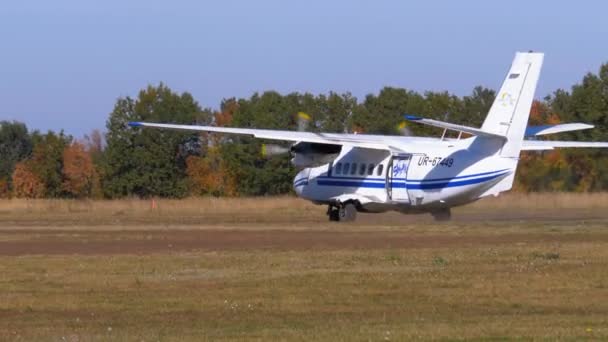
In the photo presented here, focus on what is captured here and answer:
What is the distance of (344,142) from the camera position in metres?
44.8

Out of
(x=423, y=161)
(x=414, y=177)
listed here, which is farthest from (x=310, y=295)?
(x=414, y=177)

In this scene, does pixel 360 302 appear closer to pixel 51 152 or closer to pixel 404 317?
pixel 404 317

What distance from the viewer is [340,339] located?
1519 centimetres

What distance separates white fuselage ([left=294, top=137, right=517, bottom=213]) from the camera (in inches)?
1598

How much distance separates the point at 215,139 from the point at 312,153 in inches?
1648

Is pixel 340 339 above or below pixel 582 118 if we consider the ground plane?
below

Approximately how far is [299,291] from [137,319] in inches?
156

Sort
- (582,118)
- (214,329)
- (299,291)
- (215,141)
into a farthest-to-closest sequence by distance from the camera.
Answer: (215,141) → (582,118) → (299,291) → (214,329)

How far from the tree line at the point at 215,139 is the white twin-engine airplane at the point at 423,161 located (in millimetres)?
21558

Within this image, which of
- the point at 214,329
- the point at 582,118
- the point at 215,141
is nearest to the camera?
the point at 214,329

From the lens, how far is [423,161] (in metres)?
43.1

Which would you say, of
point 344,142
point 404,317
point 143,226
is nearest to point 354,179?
point 344,142

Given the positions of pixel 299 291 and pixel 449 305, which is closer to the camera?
pixel 449 305

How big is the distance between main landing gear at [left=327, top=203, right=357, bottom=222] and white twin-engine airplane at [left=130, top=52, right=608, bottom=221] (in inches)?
1.4
